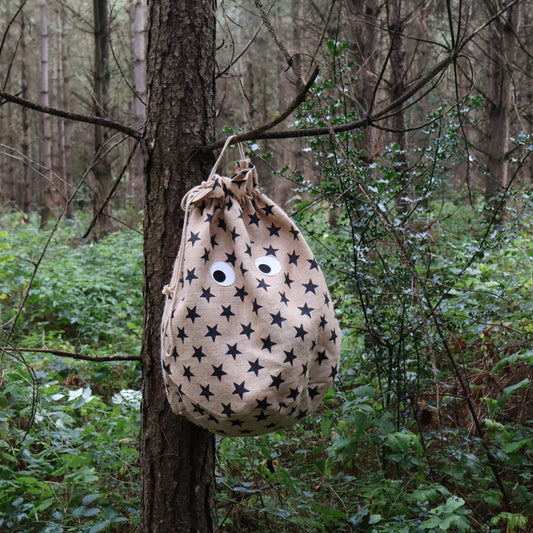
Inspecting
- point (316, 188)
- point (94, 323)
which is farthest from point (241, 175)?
point (94, 323)

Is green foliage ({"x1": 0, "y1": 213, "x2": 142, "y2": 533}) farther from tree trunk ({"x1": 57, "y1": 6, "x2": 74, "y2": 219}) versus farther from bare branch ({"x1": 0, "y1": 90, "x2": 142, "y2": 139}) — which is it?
tree trunk ({"x1": 57, "y1": 6, "x2": 74, "y2": 219})

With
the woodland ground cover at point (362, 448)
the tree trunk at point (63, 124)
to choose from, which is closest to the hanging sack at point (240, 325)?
the woodland ground cover at point (362, 448)

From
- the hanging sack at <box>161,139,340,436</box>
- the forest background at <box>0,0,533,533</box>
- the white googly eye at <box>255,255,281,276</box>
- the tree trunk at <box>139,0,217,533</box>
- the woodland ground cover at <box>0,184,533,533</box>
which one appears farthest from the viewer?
the woodland ground cover at <box>0,184,533,533</box>

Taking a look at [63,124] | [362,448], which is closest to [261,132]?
[362,448]

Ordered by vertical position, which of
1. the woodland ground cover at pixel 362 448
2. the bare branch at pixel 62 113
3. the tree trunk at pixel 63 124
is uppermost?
the tree trunk at pixel 63 124

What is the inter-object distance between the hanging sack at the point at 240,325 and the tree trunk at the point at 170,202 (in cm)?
35

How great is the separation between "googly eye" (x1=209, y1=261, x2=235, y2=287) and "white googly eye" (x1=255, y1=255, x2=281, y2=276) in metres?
0.08

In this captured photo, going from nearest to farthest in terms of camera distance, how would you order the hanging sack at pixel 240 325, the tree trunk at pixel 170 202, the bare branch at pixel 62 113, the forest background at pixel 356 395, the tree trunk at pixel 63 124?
the hanging sack at pixel 240 325 < the bare branch at pixel 62 113 < the tree trunk at pixel 170 202 < the forest background at pixel 356 395 < the tree trunk at pixel 63 124

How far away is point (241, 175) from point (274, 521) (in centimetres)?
164

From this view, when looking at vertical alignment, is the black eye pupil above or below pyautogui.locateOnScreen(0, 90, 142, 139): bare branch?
below

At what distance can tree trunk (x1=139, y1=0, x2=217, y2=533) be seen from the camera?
5.91 feet

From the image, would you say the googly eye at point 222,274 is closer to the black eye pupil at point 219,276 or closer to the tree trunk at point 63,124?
the black eye pupil at point 219,276

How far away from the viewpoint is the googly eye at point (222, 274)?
1428 mm

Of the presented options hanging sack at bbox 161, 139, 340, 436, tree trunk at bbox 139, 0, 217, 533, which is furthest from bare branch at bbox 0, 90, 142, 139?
hanging sack at bbox 161, 139, 340, 436
